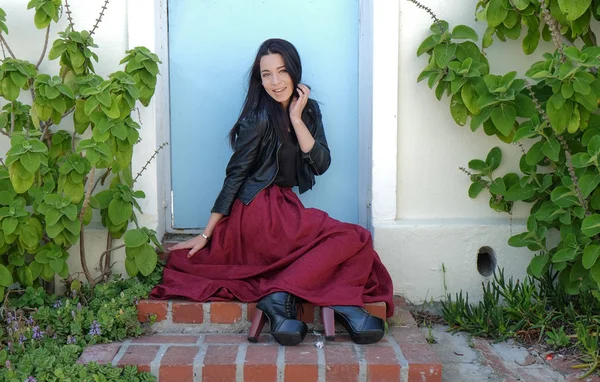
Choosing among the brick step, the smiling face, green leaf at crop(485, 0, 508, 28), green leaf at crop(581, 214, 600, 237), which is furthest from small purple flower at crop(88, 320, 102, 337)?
green leaf at crop(485, 0, 508, 28)

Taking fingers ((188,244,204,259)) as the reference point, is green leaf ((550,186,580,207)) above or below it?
above

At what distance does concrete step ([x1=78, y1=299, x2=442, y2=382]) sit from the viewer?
9.32ft

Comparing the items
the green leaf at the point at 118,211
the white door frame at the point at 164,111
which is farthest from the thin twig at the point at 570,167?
the green leaf at the point at 118,211

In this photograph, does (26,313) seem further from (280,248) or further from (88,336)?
(280,248)

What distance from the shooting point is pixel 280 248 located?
11.1ft

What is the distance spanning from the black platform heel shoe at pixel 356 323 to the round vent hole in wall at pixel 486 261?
0.96m

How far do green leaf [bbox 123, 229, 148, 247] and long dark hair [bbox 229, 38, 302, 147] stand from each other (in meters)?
0.70

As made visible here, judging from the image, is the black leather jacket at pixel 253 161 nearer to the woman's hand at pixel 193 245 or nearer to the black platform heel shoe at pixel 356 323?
the woman's hand at pixel 193 245

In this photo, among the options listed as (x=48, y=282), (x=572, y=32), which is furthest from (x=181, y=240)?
(x=572, y=32)

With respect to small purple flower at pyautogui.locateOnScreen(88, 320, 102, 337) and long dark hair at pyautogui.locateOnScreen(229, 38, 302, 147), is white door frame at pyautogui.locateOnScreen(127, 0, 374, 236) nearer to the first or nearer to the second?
long dark hair at pyautogui.locateOnScreen(229, 38, 302, 147)

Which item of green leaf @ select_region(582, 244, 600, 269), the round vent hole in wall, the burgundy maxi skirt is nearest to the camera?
green leaf @ select_region(582, 244, 600, 269)

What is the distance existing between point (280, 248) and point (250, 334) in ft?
1.64

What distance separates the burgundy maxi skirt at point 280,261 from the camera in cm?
321

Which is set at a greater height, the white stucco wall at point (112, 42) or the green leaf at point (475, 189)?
the white stucco wall at point (112, 42)
